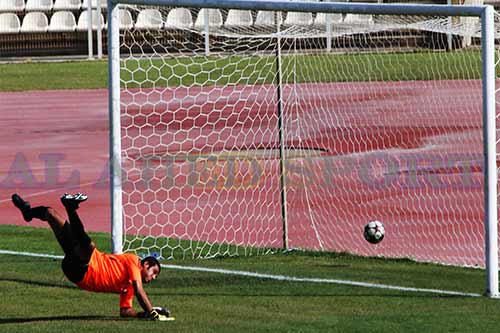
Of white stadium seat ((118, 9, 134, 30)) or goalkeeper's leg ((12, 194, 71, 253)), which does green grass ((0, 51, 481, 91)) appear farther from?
goalkeeper's leg ((12, 194, 71, 253))

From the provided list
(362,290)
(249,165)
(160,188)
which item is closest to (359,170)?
(249,165)

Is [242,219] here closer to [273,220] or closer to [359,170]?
[273,220]

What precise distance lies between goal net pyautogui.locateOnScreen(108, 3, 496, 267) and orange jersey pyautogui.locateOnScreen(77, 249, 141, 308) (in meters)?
3.17

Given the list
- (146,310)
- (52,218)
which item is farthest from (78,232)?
(146,310)

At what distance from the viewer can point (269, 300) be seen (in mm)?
10398

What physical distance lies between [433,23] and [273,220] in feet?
9.56

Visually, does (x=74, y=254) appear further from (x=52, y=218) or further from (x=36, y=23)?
(x=36, y=23)

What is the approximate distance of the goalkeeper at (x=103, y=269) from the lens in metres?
9.47

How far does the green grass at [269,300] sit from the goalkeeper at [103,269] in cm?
16

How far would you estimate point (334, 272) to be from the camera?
1183cm

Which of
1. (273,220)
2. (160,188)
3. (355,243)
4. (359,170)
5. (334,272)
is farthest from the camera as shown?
(359,170)

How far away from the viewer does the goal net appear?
46.5 ft

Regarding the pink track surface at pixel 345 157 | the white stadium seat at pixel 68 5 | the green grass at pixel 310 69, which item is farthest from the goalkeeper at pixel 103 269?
the white stadium seat at pixel 68 5

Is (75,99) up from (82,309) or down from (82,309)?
up
